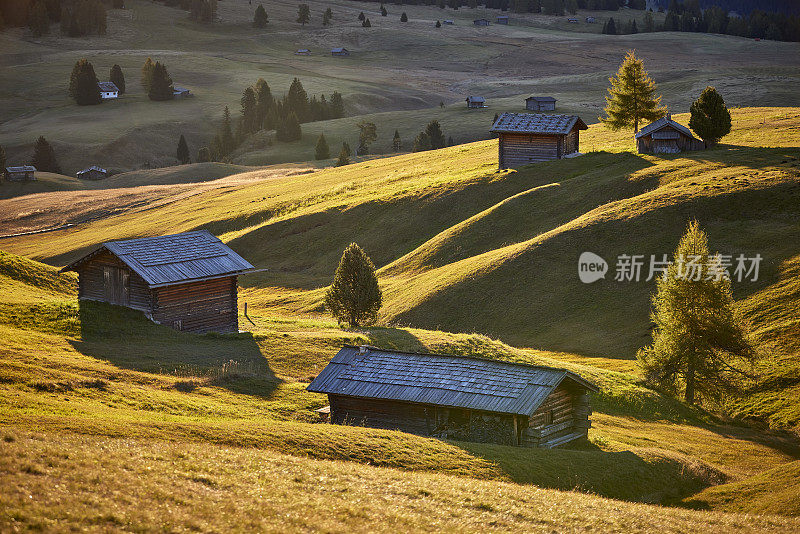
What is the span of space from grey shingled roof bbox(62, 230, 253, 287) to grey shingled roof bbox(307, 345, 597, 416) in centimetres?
1414

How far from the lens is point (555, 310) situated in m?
50.8

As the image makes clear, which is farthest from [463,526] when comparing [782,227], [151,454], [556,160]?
[556,160]

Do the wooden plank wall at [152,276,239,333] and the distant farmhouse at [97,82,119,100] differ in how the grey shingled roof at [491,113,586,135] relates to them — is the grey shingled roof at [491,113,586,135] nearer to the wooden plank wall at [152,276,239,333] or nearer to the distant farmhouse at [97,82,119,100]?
the wooden plank wall at [152,276,239,333]

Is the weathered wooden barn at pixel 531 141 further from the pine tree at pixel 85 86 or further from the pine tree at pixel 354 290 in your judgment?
the pine tree at pixel 85 86

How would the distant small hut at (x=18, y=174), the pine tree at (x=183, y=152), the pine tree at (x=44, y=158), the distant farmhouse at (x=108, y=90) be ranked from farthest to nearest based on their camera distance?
the distant farmhouse at (x=108, y=90) → the pine tree at (x=183, y=152) → the pine tree at (x=44, y=158) → the distant small hut at (x=18, y=174)

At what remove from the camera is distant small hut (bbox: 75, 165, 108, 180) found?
134462 mm

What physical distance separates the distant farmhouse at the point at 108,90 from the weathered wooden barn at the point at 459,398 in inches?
6705

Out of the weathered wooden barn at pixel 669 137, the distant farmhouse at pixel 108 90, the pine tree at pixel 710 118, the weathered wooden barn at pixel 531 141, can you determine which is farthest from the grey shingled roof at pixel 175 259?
the distant farmhouse at pixel 108 90

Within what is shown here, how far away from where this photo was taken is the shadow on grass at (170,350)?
110ft

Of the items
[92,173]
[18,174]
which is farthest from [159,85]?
[18,174]

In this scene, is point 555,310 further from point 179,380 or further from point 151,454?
point 151,454

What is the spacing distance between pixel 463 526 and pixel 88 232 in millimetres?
80321

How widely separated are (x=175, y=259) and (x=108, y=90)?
509 feet

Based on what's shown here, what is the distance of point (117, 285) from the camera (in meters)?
43.7
